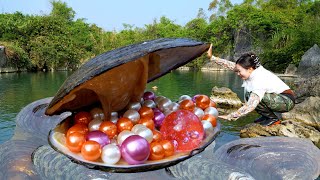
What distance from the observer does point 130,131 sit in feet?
5.08

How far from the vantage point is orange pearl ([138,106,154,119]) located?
1.71 metres

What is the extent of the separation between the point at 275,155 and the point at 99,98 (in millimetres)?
2797

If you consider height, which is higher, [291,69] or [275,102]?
[275,102]

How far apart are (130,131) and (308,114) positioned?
26.1ft

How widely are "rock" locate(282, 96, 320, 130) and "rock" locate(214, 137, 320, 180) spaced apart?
15.6 feet

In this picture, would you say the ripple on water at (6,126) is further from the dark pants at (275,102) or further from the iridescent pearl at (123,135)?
the iridescent pearl at (123,135)

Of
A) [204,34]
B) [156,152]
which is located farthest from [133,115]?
[204,34]

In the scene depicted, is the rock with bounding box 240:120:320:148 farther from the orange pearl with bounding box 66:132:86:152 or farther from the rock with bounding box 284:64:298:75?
the rock with bounding box 284:64:298:75

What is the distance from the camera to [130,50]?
4.70 ft

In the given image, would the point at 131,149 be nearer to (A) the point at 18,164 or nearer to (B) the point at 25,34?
(A) the point at 18,164

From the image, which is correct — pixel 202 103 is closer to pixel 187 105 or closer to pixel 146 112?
pixel 187 105

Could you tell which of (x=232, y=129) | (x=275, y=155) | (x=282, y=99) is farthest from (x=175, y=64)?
(x=232, y=129)

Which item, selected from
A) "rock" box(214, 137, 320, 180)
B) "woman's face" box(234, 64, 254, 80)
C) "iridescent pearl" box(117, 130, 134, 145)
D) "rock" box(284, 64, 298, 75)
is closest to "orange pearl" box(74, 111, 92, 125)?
"iridescent pearl" box(117, 130, 134, 145)

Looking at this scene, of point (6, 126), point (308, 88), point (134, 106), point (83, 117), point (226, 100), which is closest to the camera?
point (83, 117)
